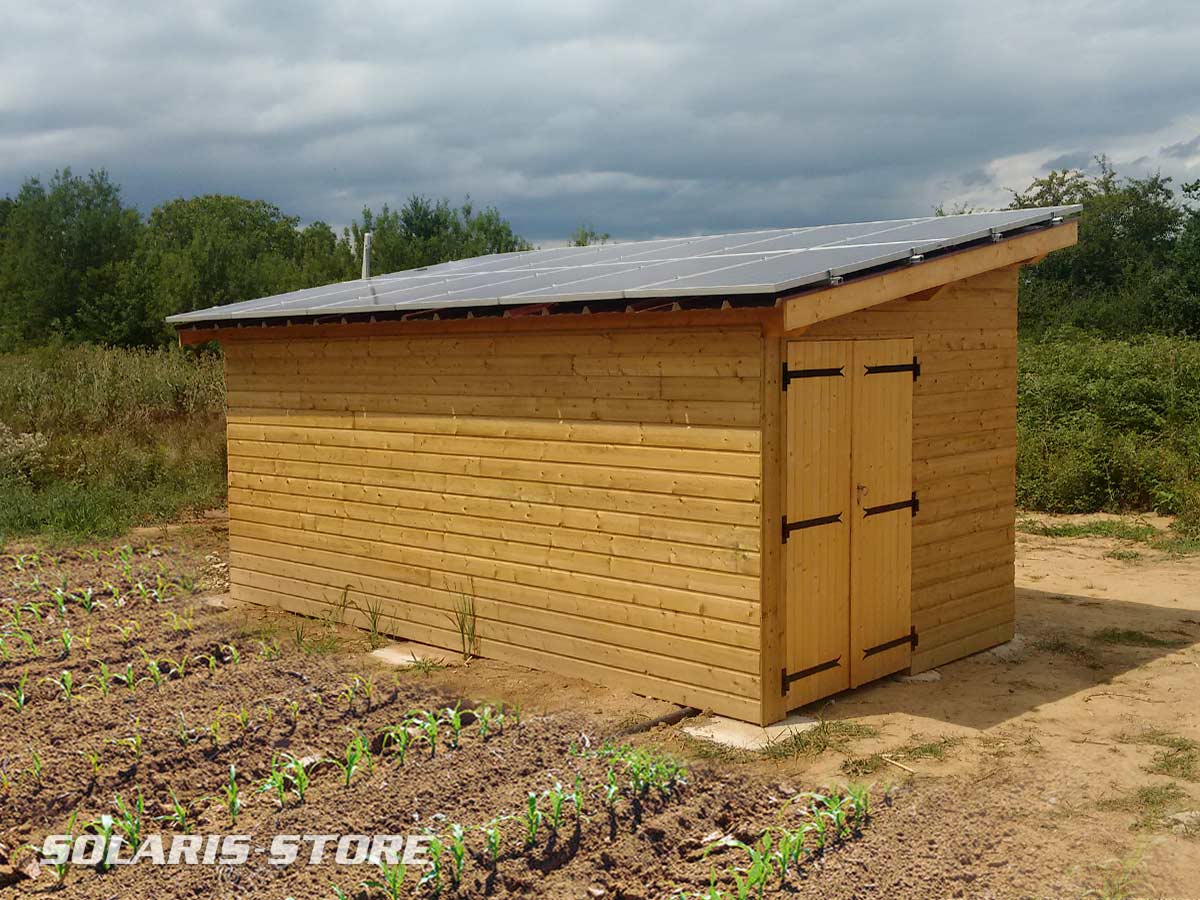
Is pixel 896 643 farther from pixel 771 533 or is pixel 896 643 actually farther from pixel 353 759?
pixel 353 759

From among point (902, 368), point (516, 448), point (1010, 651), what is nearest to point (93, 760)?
point (516, 448)

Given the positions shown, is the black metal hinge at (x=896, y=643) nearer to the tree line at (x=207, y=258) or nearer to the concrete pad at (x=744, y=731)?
the concrete pad at (x=744, y=731)

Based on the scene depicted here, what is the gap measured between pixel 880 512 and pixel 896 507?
7.1 inches

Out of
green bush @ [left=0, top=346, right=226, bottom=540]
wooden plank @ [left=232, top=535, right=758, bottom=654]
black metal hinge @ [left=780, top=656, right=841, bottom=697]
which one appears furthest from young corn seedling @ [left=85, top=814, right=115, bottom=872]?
green bush @ [left=0, top=346, right=226, bottom=540]

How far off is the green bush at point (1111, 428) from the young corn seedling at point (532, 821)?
10.7 metres

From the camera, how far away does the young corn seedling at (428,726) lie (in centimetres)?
593

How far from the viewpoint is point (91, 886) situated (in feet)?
15.6

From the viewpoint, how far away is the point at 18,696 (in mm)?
7078

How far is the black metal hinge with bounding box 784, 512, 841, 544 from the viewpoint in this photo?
253 inches

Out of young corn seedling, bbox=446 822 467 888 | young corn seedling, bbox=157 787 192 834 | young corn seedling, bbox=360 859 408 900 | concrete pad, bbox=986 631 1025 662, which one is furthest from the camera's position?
concrete pad, bbox=986 631 1025 662

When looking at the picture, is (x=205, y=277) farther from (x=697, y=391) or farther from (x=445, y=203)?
(x=697, y=391)

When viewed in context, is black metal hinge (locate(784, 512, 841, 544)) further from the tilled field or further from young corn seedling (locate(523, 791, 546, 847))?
young corn seedling (locate(523, 791, 546, 847))

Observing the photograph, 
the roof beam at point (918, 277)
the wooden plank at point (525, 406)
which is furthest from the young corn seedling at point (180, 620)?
the roof beam at point (918, 277)

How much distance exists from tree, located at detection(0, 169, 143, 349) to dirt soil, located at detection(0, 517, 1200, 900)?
91.6 feet
